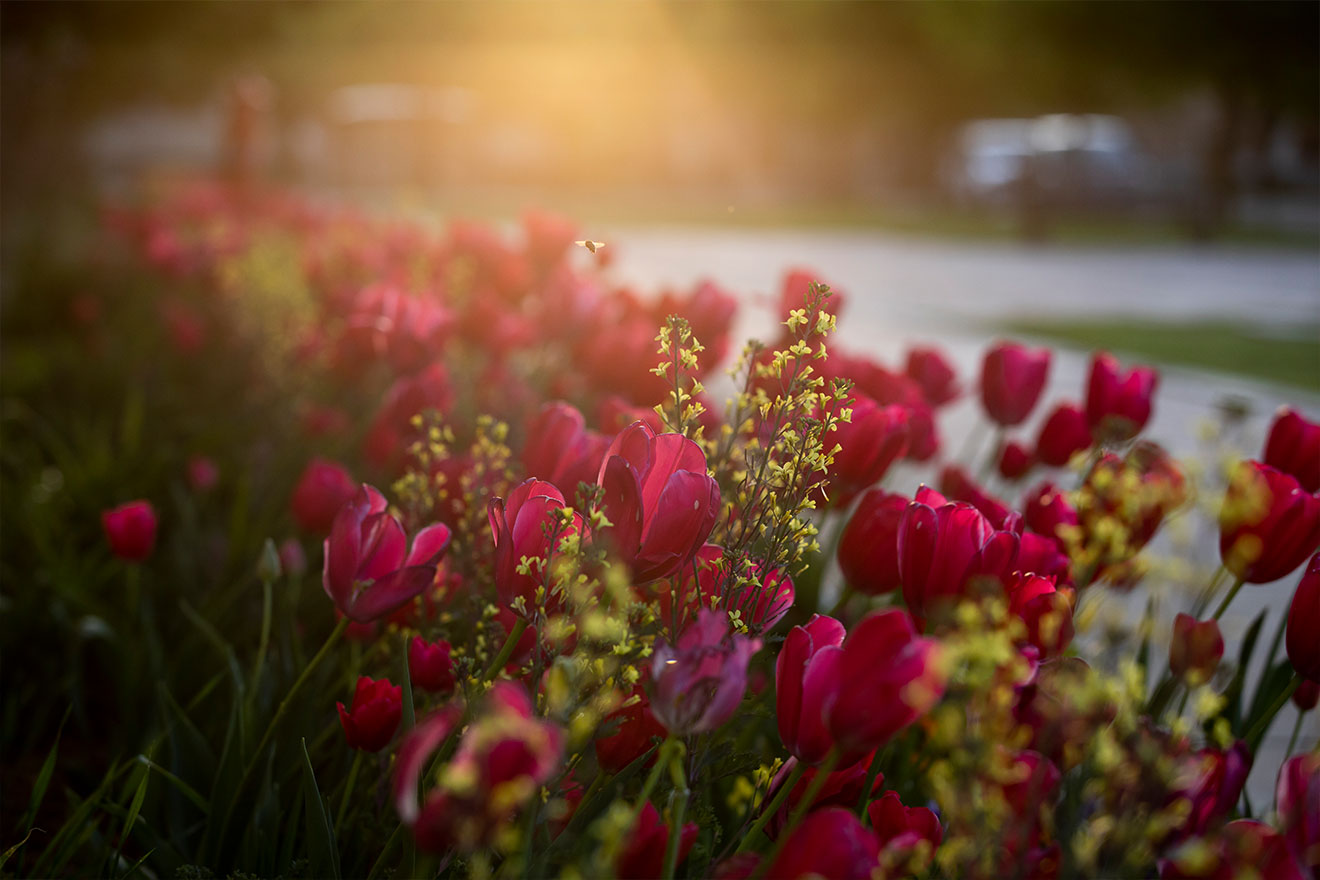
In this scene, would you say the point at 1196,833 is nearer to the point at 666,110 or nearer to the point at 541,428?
the point at 541,428

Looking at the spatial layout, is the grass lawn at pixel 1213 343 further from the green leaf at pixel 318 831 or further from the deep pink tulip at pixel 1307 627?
the green leaf at pixel 318 831

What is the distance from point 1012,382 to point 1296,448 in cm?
61

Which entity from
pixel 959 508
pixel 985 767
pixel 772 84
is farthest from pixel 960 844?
pixel 772 84

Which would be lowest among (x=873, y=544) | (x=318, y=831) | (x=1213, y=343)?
(x=1213, y=343)

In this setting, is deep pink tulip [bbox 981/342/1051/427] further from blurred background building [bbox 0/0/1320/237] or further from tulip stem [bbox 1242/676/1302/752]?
blurred background building [bbox 0/0/1320/237]

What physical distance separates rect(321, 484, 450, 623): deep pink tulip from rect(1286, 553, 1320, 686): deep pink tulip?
2.72ft

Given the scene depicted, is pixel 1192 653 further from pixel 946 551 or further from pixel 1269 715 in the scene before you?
pixel 1269 715

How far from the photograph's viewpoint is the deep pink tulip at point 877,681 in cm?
83

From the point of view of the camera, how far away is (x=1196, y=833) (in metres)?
0.94

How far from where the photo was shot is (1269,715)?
1328 mm

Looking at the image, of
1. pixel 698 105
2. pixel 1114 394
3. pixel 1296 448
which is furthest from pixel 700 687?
pixel 698 105

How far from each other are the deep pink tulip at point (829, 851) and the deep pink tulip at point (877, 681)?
0.07 metres

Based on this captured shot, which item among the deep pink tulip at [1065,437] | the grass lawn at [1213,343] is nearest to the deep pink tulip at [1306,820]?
the deep pink tulip at [1065,437]

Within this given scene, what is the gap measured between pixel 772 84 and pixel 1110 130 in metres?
10.1
